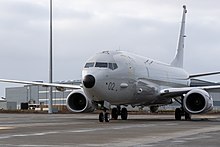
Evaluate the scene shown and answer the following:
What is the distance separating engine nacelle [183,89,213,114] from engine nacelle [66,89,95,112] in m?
6.21

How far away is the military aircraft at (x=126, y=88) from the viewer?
32625 mm

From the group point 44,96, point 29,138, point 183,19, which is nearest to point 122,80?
point 29,138

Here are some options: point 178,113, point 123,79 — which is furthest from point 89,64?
point 178,113

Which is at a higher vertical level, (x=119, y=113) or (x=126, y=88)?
(x=126, y=88)

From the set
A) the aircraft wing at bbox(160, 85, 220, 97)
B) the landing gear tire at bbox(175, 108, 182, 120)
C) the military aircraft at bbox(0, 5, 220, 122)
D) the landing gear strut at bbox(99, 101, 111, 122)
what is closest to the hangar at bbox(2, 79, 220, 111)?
the military aircraft at bbox(0, 5, 220, 122)

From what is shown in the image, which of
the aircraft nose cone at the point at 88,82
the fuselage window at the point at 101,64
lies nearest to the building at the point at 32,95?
the fuselage window at the point at 101,64

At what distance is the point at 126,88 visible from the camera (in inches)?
1367

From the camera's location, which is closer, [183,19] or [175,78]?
[175,78]

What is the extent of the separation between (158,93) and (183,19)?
636 inches

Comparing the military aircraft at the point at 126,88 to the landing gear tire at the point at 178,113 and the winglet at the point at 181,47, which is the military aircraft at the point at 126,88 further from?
the winglet at the point at 181,47

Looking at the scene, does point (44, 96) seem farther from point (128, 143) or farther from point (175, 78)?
point (128, 143)

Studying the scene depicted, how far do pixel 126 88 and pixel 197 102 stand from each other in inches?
217

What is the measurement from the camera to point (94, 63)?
33250 mm

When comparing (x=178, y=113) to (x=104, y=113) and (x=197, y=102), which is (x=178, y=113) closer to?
(x=197, y=102)
